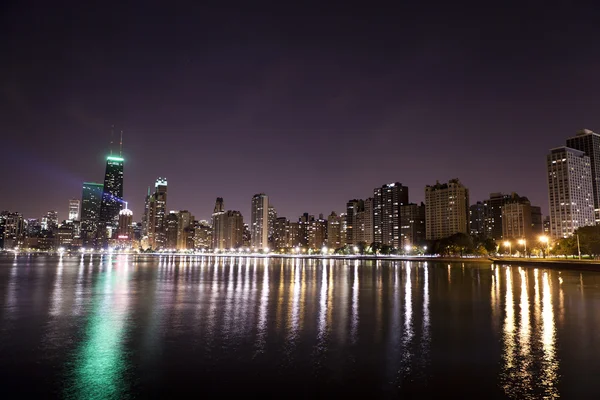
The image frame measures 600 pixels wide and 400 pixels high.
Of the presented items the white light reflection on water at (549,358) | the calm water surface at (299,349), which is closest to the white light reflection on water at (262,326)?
the calm water surface at (299,349)

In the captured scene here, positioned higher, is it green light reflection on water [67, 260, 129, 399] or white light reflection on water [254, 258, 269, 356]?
white light reflection on water [254, 258, 269, 356]

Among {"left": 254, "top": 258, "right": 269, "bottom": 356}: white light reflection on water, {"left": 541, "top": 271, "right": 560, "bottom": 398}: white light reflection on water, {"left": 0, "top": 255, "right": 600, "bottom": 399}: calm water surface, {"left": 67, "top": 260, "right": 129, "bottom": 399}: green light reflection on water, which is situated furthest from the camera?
{"left": 254, "top": 258, "right": 269, "bottom": 356}: white light reflection on water

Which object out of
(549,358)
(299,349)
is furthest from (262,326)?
(549,358)

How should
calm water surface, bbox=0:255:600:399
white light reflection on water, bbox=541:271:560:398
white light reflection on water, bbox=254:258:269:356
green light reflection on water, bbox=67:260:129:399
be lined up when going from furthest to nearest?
white light reflection on water, bbox=254:258:269:356, calm water surface, bbox=0:255:600:399, white light reflection on water, bbox=541:271:560:398, green light reflection on water, bbox=67:260:129:399

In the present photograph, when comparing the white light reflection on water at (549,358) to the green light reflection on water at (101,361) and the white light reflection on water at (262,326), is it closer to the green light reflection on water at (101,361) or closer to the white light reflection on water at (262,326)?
the white light reflection on water at (262,326)

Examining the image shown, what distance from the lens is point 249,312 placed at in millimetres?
21578

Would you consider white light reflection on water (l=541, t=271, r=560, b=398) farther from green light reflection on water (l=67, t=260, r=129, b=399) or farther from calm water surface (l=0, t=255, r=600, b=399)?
green light reflection on water (l=67, t=260, r=129, b=399)

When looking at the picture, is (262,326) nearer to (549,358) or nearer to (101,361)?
(101,361)

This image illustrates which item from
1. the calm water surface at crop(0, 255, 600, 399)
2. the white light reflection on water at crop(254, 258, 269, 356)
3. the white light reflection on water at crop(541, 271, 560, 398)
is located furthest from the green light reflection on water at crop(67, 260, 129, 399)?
the white light reflection on water at crop(541, 271, 560, 398)

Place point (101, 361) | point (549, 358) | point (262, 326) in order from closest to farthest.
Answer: point (101, 361) → point (549, 358) → point (262, 326)

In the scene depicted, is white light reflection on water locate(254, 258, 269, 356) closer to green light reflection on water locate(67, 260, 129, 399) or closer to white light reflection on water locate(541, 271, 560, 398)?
green light reflection on water locate(67, 260, 129, 399)

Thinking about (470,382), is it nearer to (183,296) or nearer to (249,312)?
(249,312)

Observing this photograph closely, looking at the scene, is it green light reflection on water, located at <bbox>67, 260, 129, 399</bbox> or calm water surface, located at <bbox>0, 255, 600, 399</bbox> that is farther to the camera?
calm water surface, located at <bbox>0, 255, 600, 399</bbox>

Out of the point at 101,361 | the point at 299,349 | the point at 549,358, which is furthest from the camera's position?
the point at 299,349
